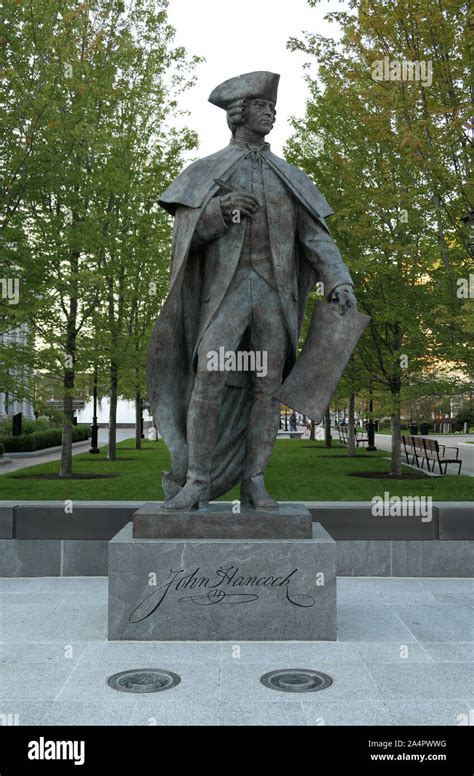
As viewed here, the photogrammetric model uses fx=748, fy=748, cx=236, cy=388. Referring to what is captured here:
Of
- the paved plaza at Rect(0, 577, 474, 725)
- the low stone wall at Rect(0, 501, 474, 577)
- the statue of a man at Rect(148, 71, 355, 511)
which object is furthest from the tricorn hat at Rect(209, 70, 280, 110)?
the paved plaza at Rect(0, 577, 474, 725)

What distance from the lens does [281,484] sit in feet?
49.9

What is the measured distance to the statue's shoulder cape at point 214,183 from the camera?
5.75 m

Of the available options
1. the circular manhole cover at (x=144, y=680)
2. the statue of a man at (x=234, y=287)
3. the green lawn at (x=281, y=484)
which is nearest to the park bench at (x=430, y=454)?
the green lawn at (x=281, y=484)

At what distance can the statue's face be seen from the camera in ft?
19.2

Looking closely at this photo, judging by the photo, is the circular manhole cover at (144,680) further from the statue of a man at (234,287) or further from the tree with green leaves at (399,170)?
the tree with green leaves at (399,170)

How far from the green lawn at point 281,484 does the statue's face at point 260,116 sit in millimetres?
7609

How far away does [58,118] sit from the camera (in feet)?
40.9

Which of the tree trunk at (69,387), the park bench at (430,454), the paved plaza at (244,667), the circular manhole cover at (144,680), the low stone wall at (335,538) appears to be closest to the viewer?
the paved plaza at (244,667)

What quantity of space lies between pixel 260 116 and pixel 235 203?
84cm

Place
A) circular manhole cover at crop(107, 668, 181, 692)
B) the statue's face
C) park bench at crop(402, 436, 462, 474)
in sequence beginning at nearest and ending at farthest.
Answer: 1. circular manhole cover at crop(107, 668, 181, 692)
2. the statue's face
3. park bench at crop(402, 436, 462, 474)

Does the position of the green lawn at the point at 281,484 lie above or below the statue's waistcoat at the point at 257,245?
below

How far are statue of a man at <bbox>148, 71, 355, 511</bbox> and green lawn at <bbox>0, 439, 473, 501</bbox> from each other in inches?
261
